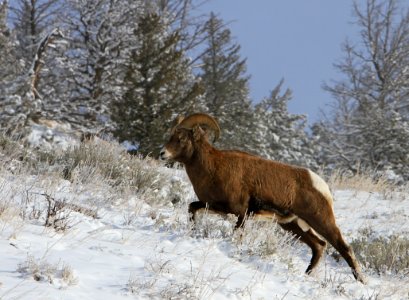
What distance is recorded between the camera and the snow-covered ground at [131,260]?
3.54 meters

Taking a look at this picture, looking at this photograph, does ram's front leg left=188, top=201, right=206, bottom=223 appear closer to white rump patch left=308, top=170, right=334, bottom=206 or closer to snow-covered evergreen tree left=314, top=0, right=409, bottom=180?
white rump patch left=308, top=170, right=334, bottom=206

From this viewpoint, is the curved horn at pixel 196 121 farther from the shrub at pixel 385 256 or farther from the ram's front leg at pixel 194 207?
the shrub at pixel 385 256

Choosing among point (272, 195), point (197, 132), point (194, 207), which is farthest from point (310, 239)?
point (197, 132)

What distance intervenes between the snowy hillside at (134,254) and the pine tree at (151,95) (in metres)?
8.96

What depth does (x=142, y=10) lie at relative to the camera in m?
23.3

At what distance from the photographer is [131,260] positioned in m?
4.37

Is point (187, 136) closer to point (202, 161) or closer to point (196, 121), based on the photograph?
point (196, 121)

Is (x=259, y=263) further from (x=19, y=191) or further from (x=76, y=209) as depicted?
(x=19, y=191)

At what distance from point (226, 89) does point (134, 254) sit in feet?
79.0

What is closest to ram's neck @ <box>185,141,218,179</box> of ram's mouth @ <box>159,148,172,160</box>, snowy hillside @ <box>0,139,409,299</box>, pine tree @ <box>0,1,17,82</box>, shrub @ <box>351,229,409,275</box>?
ram's mouth @ <box>159,148,172,160</box>

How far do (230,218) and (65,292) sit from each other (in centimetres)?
364

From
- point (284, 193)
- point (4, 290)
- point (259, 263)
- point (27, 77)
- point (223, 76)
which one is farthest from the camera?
point (223, 76)

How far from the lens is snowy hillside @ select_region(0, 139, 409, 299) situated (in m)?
3.60

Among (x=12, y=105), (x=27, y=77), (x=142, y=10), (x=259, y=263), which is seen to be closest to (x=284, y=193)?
(x=259, y=263)
